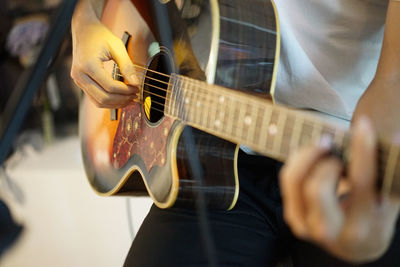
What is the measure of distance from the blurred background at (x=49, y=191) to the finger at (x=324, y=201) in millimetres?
545

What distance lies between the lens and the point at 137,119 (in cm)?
69

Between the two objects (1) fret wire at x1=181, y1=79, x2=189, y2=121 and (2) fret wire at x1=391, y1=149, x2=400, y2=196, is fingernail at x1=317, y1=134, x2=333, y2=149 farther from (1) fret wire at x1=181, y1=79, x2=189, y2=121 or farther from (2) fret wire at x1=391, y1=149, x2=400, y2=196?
(1) fret wire at x1=181, y1=79, x2=189, y2=121

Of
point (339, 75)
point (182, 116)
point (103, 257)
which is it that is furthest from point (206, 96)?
point (103, 257)

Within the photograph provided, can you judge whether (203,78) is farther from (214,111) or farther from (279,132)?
(279,132)

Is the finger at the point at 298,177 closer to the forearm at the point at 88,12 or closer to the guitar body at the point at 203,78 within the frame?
the guitar body at the point at 203,78

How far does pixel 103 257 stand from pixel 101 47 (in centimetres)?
56

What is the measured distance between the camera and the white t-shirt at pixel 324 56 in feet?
2.20

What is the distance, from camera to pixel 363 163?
13.0 inches

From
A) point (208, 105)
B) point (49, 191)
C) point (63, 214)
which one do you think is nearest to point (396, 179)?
point (208, 105)

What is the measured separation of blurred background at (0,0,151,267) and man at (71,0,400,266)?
166mm

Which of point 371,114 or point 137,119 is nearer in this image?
point 371,114

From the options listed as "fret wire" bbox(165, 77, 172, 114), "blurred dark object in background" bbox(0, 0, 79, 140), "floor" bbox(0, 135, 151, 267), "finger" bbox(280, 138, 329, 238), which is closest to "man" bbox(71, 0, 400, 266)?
"finger" bbox(280, 138, 329, 238)

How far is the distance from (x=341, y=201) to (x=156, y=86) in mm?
366

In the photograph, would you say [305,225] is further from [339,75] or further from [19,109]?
[339,75]
